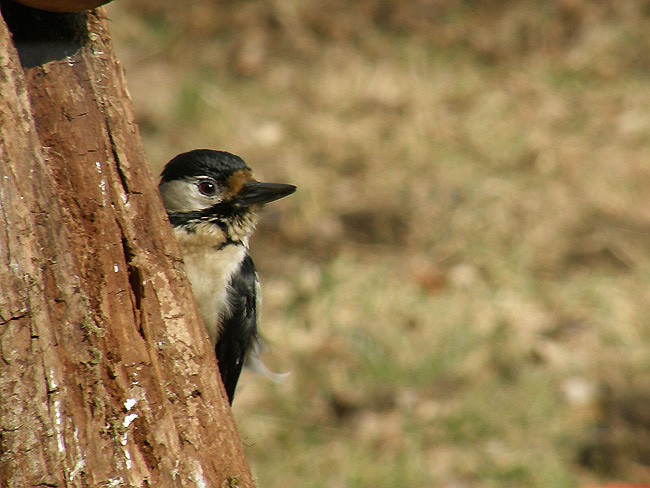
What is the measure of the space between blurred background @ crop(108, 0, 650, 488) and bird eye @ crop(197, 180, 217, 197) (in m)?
0.75

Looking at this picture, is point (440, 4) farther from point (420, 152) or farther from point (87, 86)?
point (87, 86)

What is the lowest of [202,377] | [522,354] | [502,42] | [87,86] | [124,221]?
[522,354]

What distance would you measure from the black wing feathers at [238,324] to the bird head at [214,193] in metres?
0.13

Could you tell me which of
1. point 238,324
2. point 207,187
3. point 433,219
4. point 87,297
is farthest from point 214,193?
point 433,219

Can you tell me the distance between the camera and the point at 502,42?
27.3 feet

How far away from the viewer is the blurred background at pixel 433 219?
4.81 meters

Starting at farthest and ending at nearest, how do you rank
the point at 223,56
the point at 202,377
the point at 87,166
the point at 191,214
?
the point at 223,56
the point at 191,214
the point at 202,377
the point at 87,166

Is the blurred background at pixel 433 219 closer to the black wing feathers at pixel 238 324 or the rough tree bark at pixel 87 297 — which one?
the black wing feathers at pixel 238 324

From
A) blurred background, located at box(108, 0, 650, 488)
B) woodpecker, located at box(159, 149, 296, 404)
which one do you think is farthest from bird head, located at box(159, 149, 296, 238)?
blurred background, located at box(108, 0, 650, 488)

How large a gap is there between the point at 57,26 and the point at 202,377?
761 mm

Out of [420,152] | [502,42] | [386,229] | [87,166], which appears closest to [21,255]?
[87,166]

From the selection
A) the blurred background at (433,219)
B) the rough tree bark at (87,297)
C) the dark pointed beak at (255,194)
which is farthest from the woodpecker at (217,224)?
the rough tree bark at (87,297)

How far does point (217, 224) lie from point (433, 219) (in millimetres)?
3434

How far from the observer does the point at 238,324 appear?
10.1 feet
